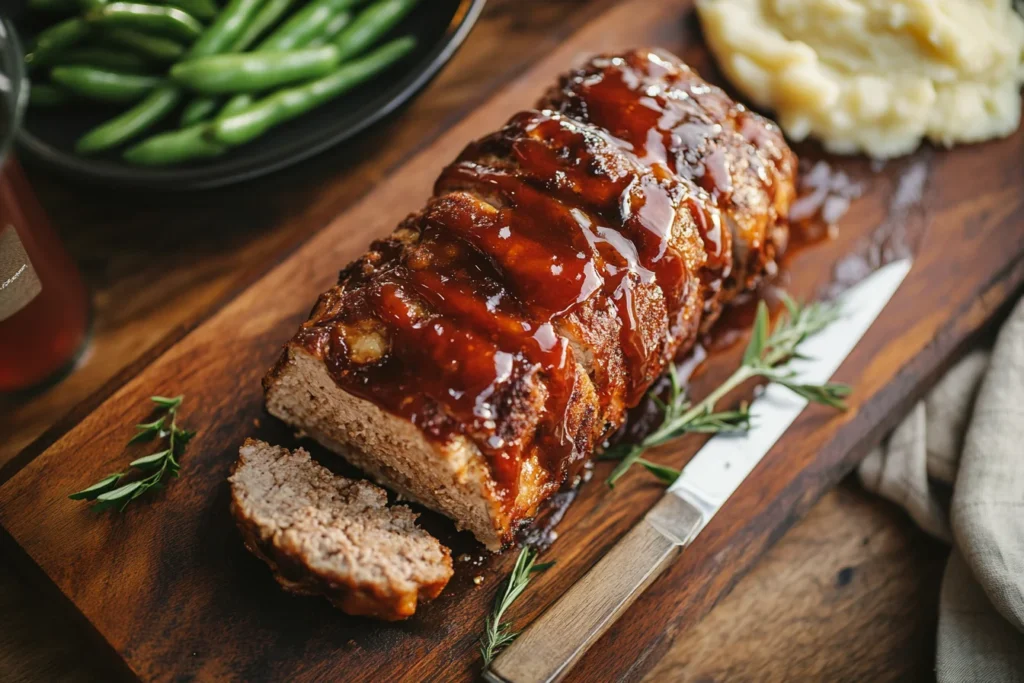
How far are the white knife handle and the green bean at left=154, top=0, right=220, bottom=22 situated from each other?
337 cm

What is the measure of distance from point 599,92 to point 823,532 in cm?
213

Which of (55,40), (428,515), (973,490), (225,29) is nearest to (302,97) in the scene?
(225,29)

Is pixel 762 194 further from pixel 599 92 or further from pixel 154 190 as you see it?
pixel 154 190

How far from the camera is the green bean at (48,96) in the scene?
4574mm

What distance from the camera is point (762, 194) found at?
3.83 m

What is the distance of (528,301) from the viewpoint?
127 inches

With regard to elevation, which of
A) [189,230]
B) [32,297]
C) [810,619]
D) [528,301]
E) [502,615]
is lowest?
[810,619]

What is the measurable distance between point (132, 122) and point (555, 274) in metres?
2.52

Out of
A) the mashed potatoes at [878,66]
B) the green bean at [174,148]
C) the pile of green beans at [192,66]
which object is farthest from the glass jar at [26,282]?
the mashed potatoes at [878,66]

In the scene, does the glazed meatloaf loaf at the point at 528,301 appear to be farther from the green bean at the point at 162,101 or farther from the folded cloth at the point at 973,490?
the green bean at the point at 162,101

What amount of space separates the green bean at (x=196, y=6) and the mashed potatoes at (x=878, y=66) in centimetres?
258

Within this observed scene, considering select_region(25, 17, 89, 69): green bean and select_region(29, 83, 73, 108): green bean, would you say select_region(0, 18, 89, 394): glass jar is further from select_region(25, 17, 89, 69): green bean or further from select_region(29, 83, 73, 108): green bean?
select_region(25, 17, 89, 69): green bean

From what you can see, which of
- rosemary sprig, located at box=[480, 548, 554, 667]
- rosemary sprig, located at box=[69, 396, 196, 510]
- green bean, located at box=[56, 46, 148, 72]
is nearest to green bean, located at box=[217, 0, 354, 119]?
green bean, located at box=[56, 46, 148, 72]

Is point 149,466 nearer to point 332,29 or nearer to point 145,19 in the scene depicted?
point 145,19
